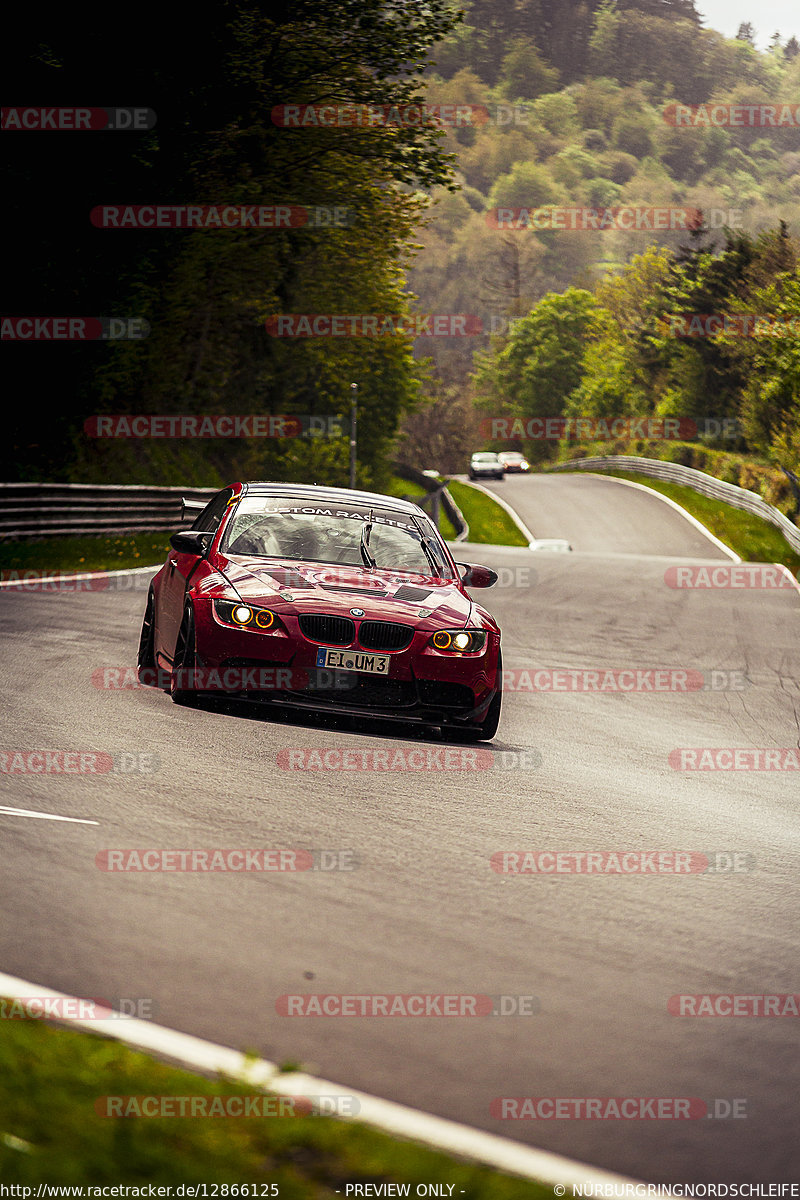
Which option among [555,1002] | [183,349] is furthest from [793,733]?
[183,349]

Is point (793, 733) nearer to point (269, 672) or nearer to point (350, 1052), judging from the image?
point (269, 672)

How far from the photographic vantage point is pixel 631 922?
5.48m

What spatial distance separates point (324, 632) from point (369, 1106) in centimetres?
548

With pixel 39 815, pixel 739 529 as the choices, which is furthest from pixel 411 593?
pixel 739 529

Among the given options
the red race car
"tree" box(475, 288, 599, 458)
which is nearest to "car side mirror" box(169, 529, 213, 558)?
the red race car

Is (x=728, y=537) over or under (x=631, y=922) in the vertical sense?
under

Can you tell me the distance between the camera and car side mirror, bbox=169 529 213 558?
980cm

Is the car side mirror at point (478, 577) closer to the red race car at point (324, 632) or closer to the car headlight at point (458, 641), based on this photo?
the red race car at point (324, 632)

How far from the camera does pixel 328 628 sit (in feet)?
29.3

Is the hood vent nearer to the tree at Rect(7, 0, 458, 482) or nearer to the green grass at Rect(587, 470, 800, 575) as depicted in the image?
the tree at Rect(7, 0, 458, 482)

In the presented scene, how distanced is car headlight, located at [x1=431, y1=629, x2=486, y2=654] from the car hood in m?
0.07

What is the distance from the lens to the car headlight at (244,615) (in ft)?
29.2

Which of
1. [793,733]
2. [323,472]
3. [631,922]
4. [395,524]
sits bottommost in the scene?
[323,472]

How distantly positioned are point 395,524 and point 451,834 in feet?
14.4
